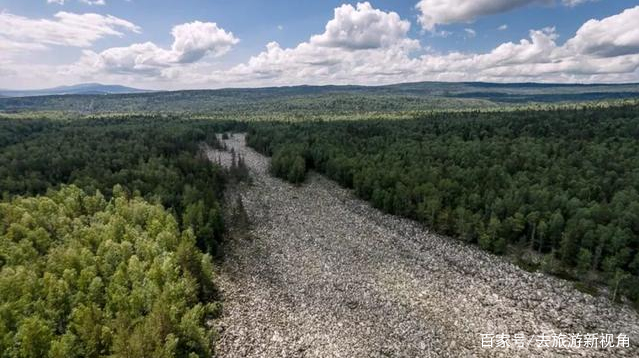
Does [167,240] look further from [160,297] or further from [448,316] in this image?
[448,316]

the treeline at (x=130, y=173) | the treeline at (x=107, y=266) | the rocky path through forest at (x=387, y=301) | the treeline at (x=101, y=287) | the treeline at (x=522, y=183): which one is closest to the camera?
the treeline at (x=101, y=287)

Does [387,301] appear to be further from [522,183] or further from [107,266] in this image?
[522,183]

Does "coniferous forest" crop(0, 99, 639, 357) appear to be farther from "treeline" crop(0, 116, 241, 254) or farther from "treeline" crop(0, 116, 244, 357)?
"treeline" crop(0, 116, 241, 254)

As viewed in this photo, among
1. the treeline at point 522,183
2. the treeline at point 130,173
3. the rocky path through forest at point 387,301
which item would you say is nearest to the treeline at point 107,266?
the treeline at point 130,173

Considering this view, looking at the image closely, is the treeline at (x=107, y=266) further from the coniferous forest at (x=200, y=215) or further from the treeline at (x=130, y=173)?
the treeline at (x=130, y=173)

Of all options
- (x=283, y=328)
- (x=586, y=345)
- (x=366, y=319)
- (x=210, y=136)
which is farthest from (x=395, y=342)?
(x=210, y=136)

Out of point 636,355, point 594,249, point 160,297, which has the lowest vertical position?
point 636,355
